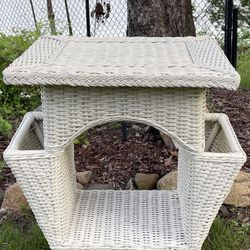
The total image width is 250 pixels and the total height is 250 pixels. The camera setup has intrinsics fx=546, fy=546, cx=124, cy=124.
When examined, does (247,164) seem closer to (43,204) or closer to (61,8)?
(43,204)

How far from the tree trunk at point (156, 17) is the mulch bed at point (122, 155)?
598 millimetres

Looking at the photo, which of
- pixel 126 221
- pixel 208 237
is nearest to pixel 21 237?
pixel 126 221

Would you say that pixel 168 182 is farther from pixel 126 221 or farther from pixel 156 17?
pixel 156 17

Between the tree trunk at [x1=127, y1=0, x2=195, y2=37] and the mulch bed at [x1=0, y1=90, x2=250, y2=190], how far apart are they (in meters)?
0.60

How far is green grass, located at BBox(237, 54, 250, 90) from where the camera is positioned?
4.69m

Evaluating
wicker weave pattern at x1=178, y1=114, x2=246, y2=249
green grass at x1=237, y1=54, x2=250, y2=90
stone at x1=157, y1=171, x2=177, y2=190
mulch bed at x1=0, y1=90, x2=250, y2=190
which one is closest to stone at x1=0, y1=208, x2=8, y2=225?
mulch bed at x1=0, y1=90, x2=250, y2=190

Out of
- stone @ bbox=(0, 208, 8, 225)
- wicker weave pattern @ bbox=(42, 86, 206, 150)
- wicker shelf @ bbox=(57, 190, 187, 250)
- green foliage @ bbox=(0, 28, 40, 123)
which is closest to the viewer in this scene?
wicker weave pattern @ bbox=(42, 86, 206, 150)

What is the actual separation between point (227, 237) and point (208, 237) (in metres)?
0.08

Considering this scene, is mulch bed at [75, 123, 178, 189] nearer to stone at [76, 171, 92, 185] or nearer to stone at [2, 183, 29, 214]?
stone at [76, 171, 92, 185]

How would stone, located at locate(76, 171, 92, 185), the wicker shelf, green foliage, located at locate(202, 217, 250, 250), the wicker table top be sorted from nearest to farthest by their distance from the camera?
the wicker table top → the wicker shelf → green foliage, located at locate(202, 217, 250, 250) → stone, located at locate(76, 171, 92, 185)

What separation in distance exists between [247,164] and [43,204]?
1.41 metres

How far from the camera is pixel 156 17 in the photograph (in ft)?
10.9

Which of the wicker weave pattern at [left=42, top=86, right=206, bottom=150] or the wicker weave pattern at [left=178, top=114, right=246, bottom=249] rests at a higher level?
the wicker weave pattern at [left=42, top=86, right=206, bottom=150]

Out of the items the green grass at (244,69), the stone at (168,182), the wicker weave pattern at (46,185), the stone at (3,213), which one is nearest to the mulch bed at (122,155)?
the stone at (168,182)
